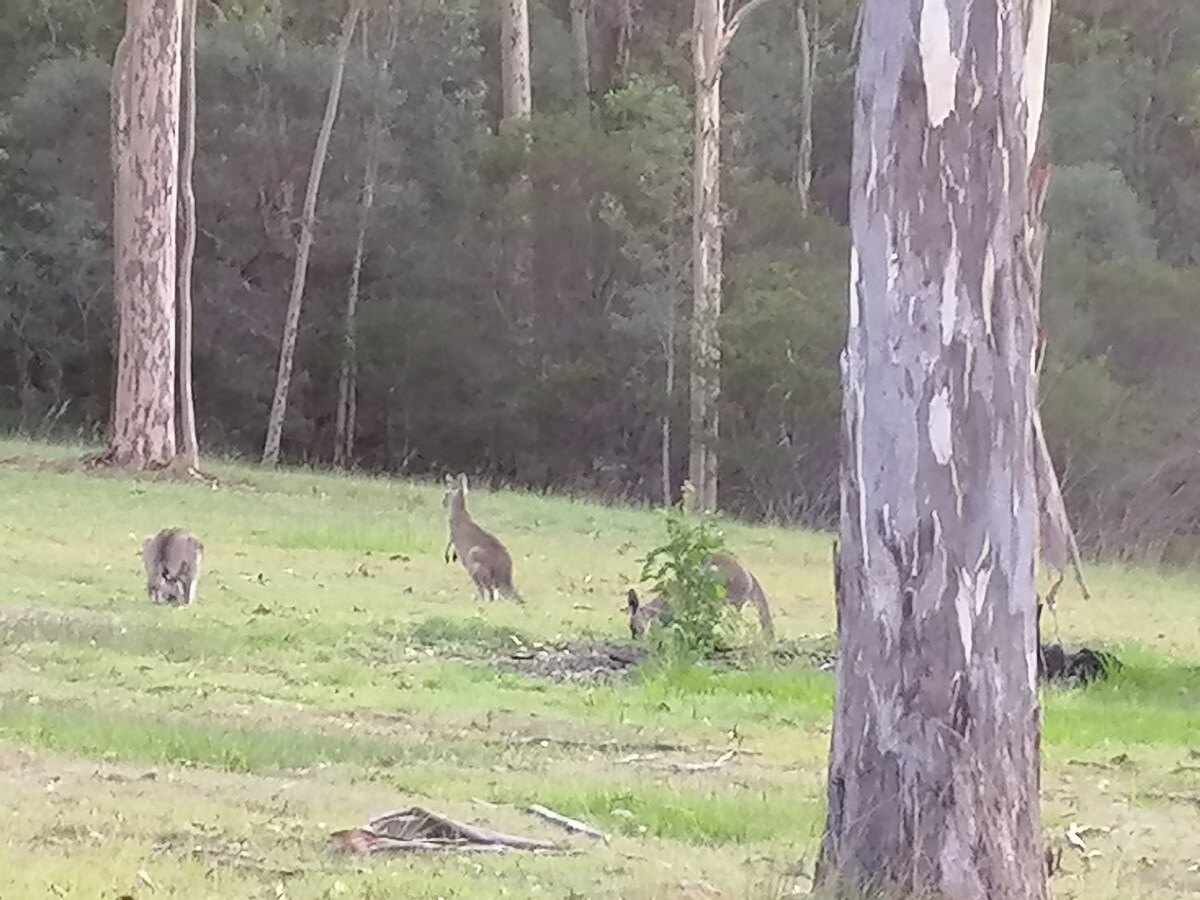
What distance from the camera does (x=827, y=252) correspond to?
36.0 m

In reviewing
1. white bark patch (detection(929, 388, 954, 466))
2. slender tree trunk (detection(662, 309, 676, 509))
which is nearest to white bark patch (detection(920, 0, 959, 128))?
white bark patch (detection(929, 388, 954, 466))

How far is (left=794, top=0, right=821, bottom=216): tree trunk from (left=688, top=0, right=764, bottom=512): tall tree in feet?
26.9

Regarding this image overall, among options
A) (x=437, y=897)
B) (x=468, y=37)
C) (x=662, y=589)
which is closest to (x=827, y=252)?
(x=468, y=37)

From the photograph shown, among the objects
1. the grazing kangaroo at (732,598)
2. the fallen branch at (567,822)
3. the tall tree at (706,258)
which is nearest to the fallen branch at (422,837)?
the fallen branch at (567,822)

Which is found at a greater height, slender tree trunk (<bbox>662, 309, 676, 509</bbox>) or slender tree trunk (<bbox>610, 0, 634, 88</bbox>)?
slender tree trunk (<bbox>610, 0, 634, 88</bbox>)

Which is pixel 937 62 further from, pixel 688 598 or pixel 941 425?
pixel 688 598

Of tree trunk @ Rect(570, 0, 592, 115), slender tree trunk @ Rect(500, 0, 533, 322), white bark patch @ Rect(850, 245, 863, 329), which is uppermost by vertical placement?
tree trunk @ Rect(570, 0, 592, 115)

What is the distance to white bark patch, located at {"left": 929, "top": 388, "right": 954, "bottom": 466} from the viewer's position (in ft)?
20.4

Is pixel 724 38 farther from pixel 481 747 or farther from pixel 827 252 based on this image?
pixel 481 747

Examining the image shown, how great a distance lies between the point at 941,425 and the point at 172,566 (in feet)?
29.1

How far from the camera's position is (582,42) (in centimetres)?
4359

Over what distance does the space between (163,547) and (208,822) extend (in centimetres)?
751

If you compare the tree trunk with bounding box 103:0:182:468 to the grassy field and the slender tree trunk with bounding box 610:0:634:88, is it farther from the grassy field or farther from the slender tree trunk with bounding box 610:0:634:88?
the slender tree trunk with bounding box 610:0:634:88

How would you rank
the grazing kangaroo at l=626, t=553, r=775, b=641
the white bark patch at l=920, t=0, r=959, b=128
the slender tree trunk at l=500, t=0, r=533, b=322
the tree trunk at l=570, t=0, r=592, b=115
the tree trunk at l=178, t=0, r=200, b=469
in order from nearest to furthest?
the white bark patch at l=920, t=0, r=959, b=128 → the grazing kangaroo at l=626, t=553, r=775, b=641 → the tree trunk at l=178, t=0, r=200, b=469 → the slender tree trunk at l=500, t=0, r=533, b=322 → the tree trunk at l=570, t=0, r=592, b=115
